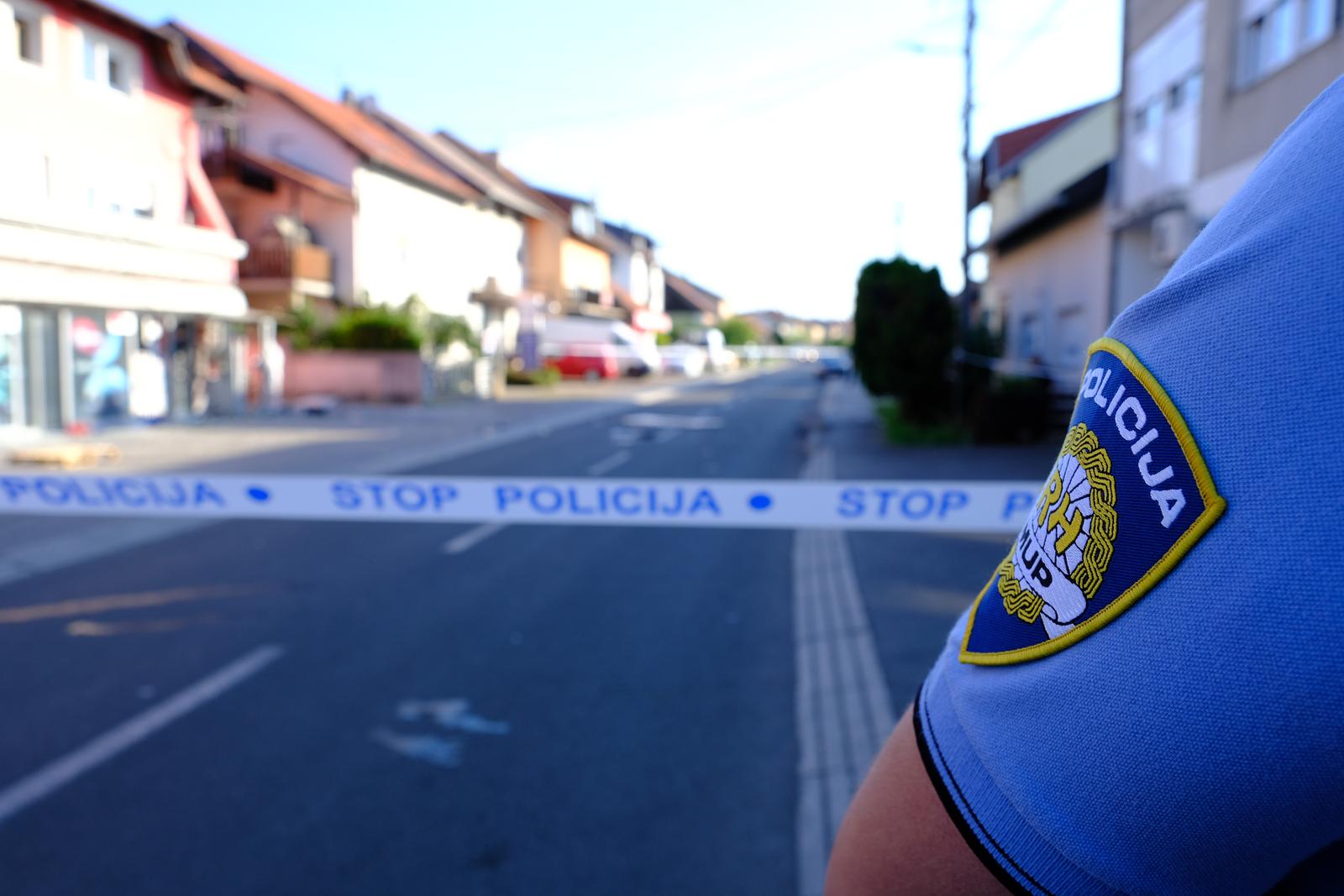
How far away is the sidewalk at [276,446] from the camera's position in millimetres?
9805

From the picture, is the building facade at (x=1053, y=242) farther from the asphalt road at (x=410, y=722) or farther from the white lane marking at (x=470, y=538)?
the asphalt road at (x=410, y=722)

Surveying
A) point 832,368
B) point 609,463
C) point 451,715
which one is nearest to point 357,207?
point 609,463

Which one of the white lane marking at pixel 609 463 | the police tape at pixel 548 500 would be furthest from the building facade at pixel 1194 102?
the white lane marking at pixel 609 463

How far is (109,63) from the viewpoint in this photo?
103 inches

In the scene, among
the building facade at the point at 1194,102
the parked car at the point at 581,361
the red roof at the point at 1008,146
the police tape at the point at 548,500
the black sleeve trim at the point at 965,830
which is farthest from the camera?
the parked car at the point at 581,361

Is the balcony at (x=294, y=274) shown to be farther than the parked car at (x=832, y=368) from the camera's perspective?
No

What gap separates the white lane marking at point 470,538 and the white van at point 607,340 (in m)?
38.0

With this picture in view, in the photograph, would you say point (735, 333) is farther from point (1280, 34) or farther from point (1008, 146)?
point (1280, 34)

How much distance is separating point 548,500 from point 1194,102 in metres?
13.2

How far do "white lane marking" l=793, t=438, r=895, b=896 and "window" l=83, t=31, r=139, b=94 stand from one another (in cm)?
300

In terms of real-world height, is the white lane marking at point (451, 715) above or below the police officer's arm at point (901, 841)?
below

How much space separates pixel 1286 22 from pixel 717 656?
9.85 metres

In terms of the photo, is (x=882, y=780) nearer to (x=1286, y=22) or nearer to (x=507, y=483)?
(x=507, y=483)

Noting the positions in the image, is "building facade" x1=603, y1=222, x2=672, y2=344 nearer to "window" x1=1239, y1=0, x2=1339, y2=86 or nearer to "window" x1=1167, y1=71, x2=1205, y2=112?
"window" x1=1167, y1=71, x2=1205, y2=112
